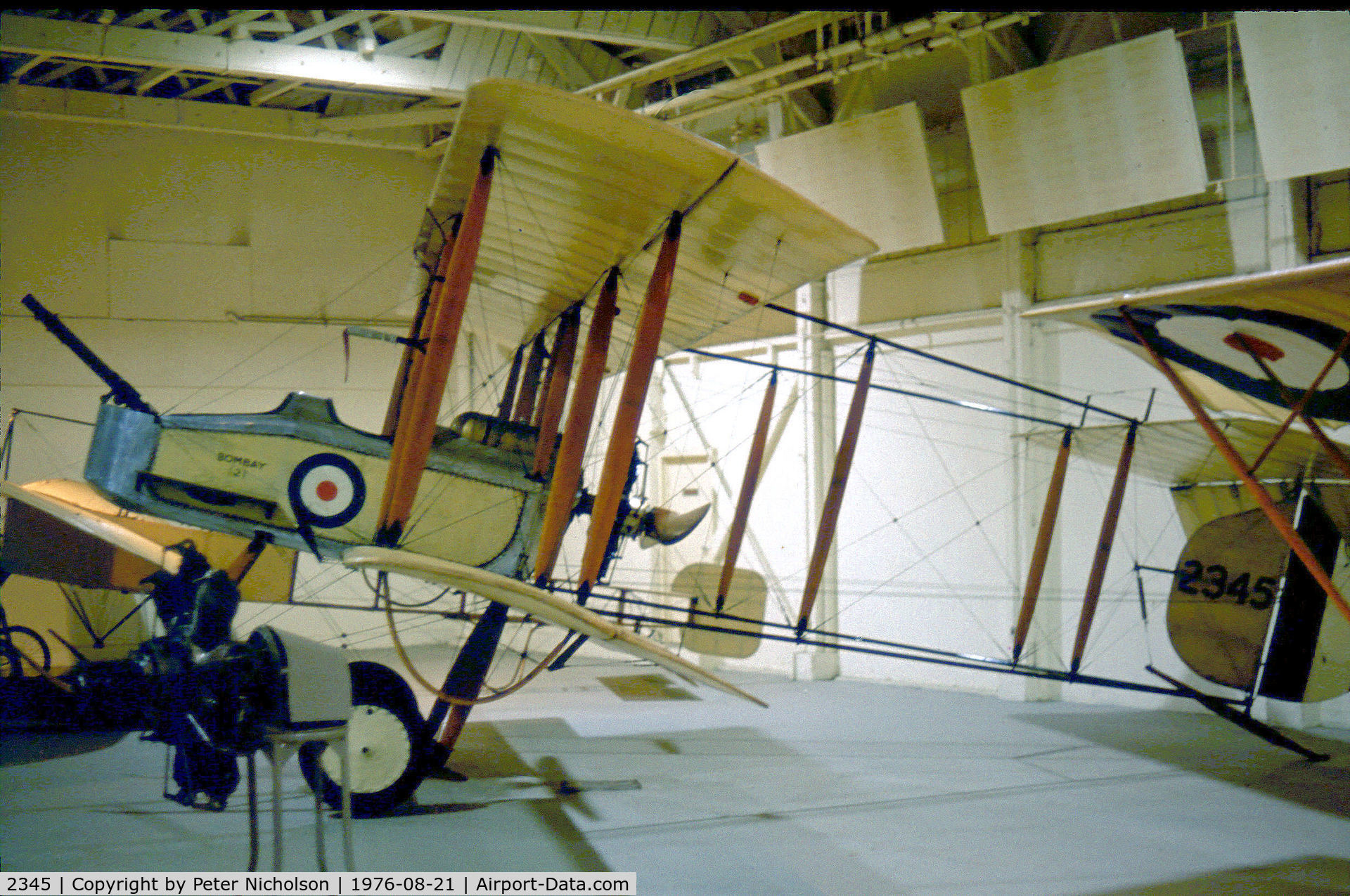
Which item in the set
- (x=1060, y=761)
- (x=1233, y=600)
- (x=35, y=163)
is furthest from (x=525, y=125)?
(x=35, y=163)

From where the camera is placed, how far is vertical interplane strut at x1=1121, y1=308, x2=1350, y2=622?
3.52 meters

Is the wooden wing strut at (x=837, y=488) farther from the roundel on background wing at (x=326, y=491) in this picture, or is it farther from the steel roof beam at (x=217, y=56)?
the steel roof beam at (x=217, y=56)

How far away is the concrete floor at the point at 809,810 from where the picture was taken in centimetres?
329

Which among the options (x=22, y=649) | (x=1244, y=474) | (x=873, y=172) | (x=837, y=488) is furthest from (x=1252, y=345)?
(x=22, y=649)

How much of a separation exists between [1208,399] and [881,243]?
10.5 ft

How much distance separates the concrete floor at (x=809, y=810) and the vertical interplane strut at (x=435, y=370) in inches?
53.0

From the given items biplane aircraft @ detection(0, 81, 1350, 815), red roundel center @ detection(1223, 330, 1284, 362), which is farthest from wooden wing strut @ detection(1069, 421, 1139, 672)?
red roundel center @ detection(1223, 330, 1284, 362)

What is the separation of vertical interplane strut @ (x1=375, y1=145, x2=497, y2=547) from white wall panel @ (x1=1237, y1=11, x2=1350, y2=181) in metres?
5.37

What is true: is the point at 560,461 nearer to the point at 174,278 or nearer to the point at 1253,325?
the point at 1253,325

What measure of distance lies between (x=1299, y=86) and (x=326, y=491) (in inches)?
257

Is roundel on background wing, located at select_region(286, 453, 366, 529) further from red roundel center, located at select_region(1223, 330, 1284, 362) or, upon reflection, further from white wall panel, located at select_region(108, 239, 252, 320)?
white wall panel, located at select_region(108, 239, 252, 320)

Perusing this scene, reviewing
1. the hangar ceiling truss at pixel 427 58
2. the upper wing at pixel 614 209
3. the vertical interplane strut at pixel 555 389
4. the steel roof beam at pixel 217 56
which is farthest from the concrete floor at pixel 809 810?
the steel roof beam at pixel 217 56
